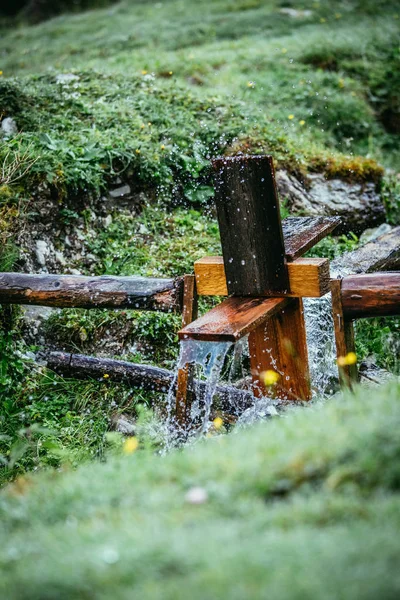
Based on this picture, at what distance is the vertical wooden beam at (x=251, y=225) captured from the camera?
3.71 m

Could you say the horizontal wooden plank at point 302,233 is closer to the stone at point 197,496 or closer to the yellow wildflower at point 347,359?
the yellow wildflower at point 347,359

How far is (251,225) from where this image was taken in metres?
3.80

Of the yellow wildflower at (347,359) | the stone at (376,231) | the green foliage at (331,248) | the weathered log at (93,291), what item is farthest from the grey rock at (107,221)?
the yellow wildflower at (347,359)

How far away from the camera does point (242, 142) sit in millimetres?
7512

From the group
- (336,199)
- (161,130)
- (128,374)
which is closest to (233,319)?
(128,374)

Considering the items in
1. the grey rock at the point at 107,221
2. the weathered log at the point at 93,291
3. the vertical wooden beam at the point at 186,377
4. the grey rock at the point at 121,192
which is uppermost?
the grey rock at the point at 121,192

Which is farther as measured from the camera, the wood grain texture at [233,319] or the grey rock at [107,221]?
Answer: the grey rock at [107,221]

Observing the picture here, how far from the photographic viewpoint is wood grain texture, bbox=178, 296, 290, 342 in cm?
337

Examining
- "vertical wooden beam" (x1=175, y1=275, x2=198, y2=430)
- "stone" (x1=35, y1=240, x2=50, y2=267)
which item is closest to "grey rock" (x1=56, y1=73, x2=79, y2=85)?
"stone" (x1=35, y1=240, x2=50, y2=267)

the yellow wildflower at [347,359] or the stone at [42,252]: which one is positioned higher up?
the stone at [42,252]

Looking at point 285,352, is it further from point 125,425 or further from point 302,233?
point 125,425

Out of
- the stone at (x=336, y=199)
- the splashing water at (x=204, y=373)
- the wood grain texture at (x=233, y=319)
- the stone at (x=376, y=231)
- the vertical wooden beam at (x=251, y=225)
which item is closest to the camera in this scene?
the wood grain texture at (x=233, y=319)

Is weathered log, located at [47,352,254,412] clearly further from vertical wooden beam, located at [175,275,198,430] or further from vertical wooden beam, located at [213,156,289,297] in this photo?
vertical wooden beam, located at [213,156,289,297]

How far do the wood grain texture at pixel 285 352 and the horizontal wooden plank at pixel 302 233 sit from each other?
329 millimetres
